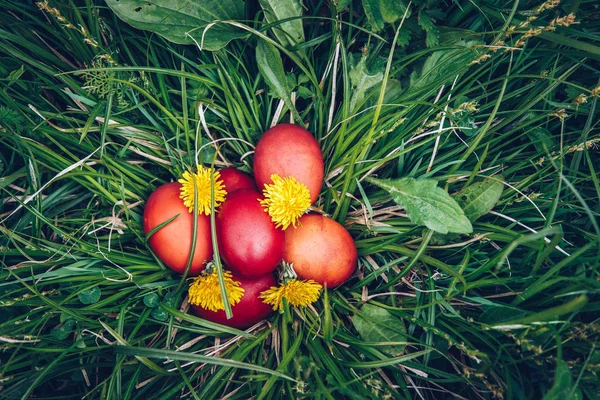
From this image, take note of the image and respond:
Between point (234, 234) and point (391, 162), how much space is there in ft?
2.58

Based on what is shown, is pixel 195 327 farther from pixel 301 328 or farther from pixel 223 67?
pixel 223 67

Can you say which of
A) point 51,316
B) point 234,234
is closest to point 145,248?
point 51,316

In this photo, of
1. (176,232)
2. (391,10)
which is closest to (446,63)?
(391,10)

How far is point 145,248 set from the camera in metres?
1.73

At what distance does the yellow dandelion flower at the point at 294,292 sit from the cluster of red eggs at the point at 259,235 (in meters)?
0.05

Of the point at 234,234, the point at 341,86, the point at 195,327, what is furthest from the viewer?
the point at 341,86

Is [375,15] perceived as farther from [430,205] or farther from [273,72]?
[430,205]

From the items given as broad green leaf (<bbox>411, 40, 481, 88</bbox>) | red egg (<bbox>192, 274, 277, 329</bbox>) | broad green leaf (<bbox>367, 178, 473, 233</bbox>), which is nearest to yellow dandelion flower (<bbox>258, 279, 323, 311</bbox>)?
red egg (<bbox>192, 274, 277, 329</bbox>)

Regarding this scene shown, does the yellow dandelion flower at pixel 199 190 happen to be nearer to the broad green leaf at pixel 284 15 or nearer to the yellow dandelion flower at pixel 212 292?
the yellow dandelion flower at pixel 212 292

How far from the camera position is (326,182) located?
1696mm

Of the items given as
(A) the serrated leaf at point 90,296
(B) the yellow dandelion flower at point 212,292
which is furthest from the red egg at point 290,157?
(A) the serrated leaf at point 90,296

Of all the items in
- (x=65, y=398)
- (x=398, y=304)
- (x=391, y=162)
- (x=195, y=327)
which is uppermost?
(x=391, y=162)

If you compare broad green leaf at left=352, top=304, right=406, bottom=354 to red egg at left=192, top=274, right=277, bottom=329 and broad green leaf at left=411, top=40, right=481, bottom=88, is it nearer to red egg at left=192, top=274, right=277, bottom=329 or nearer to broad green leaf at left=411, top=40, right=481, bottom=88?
red egg at left=192, top=274, right=277, bottom=329

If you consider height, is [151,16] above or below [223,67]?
above
